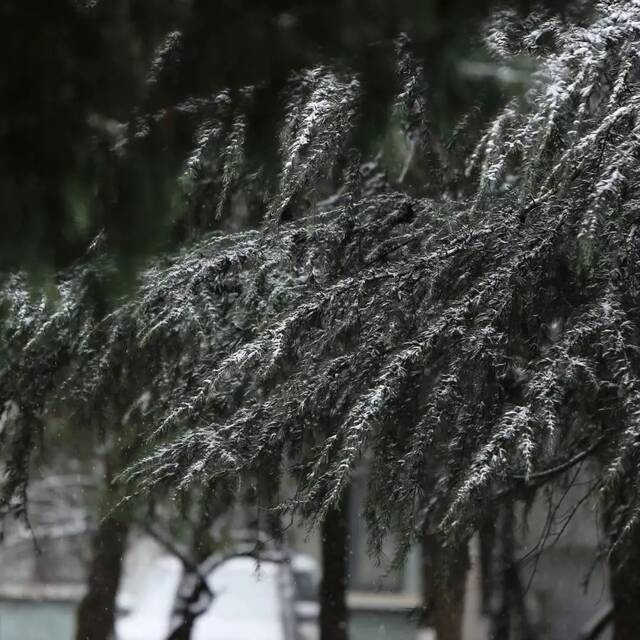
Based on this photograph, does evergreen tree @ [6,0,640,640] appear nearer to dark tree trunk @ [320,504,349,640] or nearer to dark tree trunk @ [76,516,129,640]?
dark tree trunk @ [320,504,349,640]

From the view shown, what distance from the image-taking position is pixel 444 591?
7.38 meters

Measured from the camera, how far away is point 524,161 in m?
4.88

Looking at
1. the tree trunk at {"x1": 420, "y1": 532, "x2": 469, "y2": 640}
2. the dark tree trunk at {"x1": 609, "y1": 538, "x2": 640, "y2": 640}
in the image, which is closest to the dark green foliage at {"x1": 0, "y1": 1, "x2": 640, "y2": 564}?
the tree trunk at {"x1": 420, "y1": 532, "x2": 469, "y2": 640}

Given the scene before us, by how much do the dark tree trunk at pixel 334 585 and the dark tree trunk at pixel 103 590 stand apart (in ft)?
5.97

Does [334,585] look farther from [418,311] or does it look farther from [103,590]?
[418,311]

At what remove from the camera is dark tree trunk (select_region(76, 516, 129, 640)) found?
9.67 meters

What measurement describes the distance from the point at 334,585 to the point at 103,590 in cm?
219

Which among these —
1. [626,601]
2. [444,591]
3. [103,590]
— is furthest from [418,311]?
[103,590]

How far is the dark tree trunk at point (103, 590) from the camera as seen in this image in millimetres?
9672

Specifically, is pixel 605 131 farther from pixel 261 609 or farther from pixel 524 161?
pixel 261 609

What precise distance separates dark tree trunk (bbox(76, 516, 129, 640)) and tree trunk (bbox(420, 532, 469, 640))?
2785mm

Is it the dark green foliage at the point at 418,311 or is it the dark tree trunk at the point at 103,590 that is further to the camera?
the dark tree trunk at the point at 103,590

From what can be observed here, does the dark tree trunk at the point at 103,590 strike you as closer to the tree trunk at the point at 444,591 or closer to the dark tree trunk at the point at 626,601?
the tree trunk at the point at 444,591

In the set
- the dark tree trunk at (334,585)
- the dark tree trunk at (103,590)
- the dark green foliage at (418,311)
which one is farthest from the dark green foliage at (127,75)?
the dark tree trunk at (103,590)
